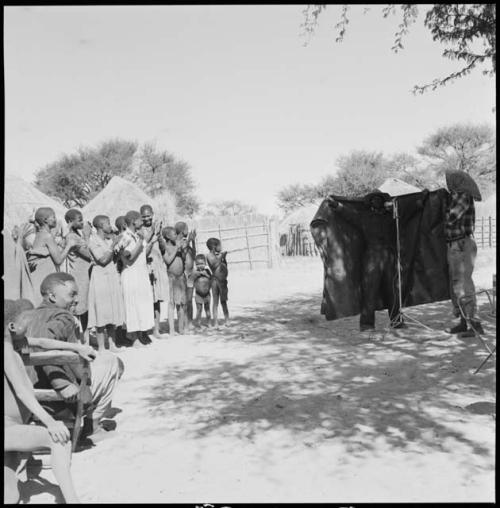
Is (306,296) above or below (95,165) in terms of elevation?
below

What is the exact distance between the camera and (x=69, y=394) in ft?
11.7

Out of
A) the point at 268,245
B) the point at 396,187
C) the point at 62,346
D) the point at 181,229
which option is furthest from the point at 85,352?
the point at 396,187

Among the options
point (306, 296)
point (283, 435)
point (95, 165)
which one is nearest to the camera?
point (283, 435)

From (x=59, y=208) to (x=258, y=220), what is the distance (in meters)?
8.25

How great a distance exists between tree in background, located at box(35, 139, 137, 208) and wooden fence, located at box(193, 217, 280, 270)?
2444 centimetres

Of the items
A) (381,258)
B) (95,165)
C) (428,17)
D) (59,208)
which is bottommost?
(381,258)

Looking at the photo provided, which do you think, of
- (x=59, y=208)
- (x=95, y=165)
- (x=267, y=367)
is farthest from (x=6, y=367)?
(x=95, y=165)

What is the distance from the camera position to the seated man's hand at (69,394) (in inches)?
141

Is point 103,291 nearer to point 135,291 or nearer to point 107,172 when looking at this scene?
point 135,291

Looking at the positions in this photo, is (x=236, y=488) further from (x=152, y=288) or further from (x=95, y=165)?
(x=95, y=165)

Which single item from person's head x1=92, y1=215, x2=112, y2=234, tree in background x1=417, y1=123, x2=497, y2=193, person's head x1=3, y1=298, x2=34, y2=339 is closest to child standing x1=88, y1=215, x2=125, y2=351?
person's head x1=92, y1=215, x2=112, y2=234

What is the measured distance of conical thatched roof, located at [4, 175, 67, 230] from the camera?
58.3 ft

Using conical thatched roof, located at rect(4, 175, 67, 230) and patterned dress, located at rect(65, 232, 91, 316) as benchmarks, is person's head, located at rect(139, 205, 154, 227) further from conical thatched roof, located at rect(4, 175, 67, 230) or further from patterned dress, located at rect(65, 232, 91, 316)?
conical thatched roof, located at rect(4, 175, 67, 230)

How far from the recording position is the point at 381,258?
799 cm
